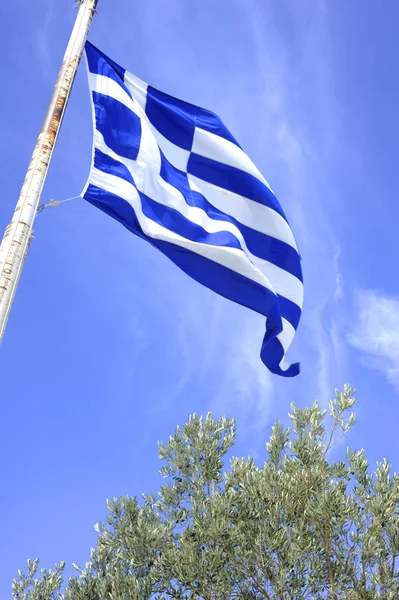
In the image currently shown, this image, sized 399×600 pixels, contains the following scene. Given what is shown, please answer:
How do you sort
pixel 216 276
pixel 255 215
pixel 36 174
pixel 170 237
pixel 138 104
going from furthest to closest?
1. pixel 255 215
2. pixel 138 104
3. pixel 216 276
4. pixel 170 237
5. pixel 36 174

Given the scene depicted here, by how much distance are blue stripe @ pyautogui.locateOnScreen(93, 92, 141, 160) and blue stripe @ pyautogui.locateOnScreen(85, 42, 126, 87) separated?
482 mm

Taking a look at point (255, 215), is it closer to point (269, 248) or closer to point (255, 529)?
point (269, 248)

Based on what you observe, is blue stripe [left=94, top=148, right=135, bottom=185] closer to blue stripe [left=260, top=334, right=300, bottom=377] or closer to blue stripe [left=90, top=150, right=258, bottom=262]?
blue stripe [left=90, top=150, right=258, bottom=262]

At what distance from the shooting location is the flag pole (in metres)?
6.88

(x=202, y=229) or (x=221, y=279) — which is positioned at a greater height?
(x=202, y=229)

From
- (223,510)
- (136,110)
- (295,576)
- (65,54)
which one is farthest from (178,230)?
(295,576)

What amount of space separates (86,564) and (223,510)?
4.29 m

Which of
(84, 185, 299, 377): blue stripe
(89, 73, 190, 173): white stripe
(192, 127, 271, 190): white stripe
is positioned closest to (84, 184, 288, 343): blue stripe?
(84, 185, 299, 377): blue stripe

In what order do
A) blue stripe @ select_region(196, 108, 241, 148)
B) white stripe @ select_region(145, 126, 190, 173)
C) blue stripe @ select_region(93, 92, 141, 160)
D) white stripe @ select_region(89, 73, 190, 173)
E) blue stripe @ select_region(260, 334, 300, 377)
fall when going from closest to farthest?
blue stripe @ select_region(93, 92, 141, 160)
white stripe @ select_region(89, 73, 190, 173)
blue stripe @ select_region(260, 334, 300, 377)
white stripe @ select_region(145, 126, 190, 173)
blue stripe @ select_region(196, 108, 241, 148)

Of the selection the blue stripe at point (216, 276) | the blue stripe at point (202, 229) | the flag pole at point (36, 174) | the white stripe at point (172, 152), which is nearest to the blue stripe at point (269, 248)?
the blue stripe at point (202, 229)

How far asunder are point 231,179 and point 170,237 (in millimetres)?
2507

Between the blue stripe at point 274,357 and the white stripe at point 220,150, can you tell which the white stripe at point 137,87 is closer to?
the white stripe at point 220,150

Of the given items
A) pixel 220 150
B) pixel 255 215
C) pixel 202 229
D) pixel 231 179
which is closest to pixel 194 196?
pixel 202 229

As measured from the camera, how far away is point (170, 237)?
9078 millimetres
